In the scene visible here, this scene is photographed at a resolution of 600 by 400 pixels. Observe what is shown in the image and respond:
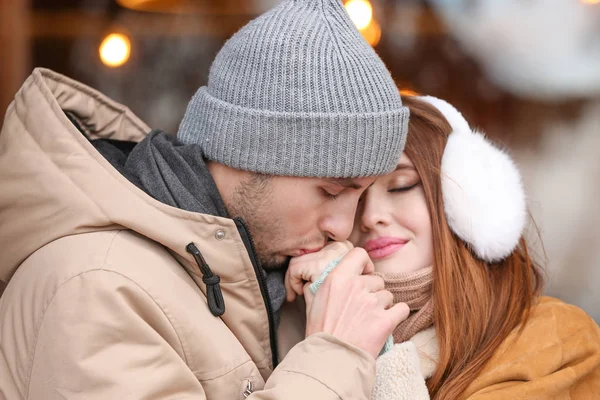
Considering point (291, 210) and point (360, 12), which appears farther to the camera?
point (360, 12)

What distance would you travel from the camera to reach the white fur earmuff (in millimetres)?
2396

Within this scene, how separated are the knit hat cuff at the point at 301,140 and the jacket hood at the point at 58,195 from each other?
0.79 feet

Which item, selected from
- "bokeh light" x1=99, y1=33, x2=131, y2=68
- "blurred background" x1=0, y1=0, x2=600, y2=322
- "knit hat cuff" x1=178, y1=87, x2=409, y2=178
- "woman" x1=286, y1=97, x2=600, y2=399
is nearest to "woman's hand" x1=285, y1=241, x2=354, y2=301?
"woman" x1=286, y1=97, x2=600, y2=399

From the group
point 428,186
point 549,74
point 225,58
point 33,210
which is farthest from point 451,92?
point 33,210

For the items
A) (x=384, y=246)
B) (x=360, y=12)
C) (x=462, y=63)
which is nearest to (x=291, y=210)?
(x=384, y=246)

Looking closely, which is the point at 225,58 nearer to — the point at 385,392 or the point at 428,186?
the point at 428,186

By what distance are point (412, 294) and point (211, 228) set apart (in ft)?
2.51

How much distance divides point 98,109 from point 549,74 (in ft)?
10.0

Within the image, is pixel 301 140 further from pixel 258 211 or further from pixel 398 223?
pixel 398 223

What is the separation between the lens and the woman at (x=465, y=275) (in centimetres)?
224

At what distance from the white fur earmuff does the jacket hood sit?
0.80 m

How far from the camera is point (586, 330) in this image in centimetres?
238

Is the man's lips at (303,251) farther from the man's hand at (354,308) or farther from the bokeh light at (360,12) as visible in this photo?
the bokeh light at (360,12)

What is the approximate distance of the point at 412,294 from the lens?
241 centimetres
